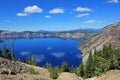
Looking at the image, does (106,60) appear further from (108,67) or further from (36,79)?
(36,79)

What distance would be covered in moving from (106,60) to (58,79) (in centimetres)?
3487

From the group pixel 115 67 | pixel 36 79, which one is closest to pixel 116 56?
pixel 115 67

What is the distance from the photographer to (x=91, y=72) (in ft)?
382

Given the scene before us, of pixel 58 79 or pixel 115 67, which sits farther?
pixel 115 67

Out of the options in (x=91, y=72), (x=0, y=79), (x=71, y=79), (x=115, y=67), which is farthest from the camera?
(x=91, y=72)

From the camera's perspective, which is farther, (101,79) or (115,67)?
(115,67)

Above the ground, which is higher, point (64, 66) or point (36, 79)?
point (36, 79)

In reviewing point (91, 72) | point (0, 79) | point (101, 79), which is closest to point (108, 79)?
point (101, 79)

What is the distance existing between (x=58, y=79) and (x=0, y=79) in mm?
39143

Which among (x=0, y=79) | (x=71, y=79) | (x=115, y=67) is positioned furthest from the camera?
(x=115, y=67)

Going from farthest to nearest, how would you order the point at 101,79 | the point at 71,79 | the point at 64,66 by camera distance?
the point at 64,66, the point at 101,79, the point at 71,79

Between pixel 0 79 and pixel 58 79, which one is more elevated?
pixel 0 79

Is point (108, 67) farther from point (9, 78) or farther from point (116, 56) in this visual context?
point (9, 78)

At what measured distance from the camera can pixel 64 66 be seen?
4877 inches
